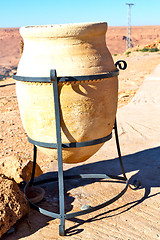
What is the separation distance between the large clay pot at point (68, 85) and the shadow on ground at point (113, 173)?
A: 77 cm

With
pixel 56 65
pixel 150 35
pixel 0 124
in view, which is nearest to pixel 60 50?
pixel 56 65

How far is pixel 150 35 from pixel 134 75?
88281 millimetres

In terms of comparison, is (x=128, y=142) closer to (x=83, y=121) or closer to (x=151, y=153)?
(x=151, y=153)

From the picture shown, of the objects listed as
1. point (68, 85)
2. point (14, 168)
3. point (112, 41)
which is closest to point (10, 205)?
point (14, 168)

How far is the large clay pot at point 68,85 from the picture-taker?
122 inches

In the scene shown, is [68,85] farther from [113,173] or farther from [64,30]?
[113,173]

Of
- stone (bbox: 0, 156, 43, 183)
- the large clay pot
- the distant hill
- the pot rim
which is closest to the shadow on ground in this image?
stone (bbox: 0, 156, 43, 183)

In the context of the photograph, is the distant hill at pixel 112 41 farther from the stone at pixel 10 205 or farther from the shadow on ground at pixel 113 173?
the stone at pixel 10 205

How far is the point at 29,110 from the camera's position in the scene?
3301 mm

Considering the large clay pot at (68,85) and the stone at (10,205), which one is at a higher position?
the large clay pot at (68,85)

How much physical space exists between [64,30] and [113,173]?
240 centimetres

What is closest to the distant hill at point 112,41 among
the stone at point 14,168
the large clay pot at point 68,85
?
the stone at point 14,168

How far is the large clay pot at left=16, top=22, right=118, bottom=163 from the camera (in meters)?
3.10

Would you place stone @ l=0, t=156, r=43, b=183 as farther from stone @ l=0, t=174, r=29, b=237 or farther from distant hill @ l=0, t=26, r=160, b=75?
distant hill @ l=0, t=26, r=160, b=75
